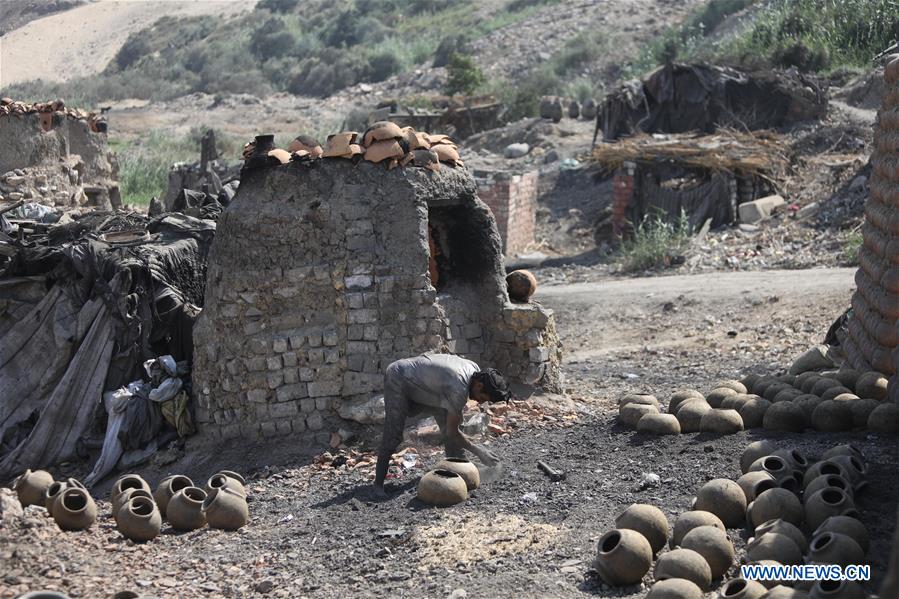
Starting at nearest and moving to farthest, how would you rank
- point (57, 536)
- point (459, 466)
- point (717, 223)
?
1. point (57, 536)
2. point (459, 466)
3. point (717, 223)

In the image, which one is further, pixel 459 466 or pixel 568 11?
pixel 568 11

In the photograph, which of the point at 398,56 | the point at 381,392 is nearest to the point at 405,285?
the point at 381,392

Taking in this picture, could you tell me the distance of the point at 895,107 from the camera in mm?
9070

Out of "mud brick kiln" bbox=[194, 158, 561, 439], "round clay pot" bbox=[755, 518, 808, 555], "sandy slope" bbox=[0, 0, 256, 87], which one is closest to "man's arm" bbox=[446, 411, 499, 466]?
"mud brick kiln" bbox=[194, 158, 561, 439]

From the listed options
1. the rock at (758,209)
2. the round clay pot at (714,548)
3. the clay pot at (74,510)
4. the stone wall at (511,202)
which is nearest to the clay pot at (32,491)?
the clay pot at (74,510)

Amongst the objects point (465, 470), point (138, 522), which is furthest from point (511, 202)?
point (138, 522)

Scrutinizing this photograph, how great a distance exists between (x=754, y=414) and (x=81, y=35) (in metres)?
63.6

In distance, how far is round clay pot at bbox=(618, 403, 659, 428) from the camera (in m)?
8.47

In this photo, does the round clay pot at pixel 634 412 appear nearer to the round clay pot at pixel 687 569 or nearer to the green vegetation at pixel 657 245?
the round clay pot at pixel 687 569

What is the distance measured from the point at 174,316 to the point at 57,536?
3.39 m

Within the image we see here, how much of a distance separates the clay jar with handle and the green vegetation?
11791 millimetres

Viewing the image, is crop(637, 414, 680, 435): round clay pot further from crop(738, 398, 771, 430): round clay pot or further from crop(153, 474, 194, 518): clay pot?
crop(153, 474, 194, 518): clay pot

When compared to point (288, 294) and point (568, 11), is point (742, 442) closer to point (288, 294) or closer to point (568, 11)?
point (288, 294)

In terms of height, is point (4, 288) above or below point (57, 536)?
above
